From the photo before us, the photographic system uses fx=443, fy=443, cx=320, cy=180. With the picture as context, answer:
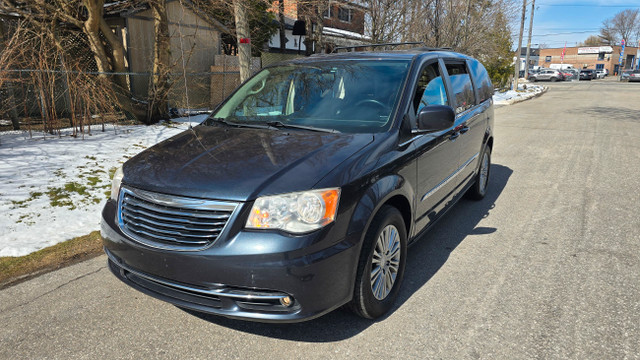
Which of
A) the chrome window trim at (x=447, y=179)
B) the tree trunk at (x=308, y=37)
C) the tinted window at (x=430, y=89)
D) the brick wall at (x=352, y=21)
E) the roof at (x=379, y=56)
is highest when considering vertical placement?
the brick wall at (x=352, y=21)

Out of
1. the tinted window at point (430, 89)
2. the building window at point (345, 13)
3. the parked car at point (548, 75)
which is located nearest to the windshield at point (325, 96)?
the tinted window at point (430, 89)

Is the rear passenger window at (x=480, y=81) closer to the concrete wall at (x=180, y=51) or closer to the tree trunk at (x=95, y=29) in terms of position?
the tree trunk at (x=95, y=29)

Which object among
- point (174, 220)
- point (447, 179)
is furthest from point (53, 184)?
point (447, 179)

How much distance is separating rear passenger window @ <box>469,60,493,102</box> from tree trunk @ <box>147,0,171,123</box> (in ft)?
22.3

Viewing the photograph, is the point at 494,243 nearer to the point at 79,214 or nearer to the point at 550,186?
the point at 550,186

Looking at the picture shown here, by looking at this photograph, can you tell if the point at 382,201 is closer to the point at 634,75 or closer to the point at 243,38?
the point at 243,38

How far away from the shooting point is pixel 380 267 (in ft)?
9.67

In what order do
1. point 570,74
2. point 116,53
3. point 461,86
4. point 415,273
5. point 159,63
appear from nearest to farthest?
1. point 415,273
2. point 461,86
3. point 116,53
4. point 159,63
5. point 570,74

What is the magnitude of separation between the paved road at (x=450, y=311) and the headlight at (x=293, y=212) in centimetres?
82

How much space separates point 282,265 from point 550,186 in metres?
5.28

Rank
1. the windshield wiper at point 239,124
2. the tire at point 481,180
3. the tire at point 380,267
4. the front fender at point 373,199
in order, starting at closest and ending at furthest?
the front fender at point 373,199
the tire at point 380,267
the windshield wiper at point 239,124
the tire at point 481,180

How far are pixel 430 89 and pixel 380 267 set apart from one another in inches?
69.6

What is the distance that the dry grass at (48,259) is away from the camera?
367cm

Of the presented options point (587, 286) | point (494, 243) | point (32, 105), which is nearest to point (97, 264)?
point (494, 243)
